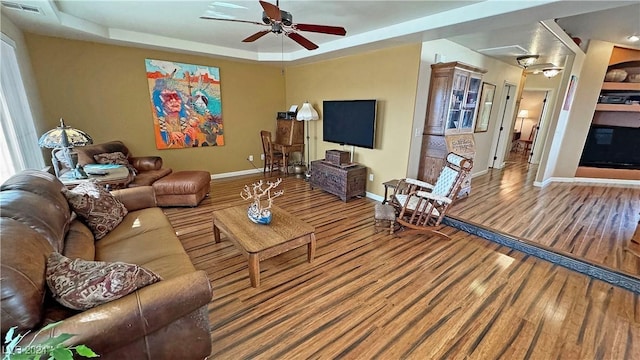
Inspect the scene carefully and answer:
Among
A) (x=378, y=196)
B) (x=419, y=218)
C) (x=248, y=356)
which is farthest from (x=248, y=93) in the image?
(x=248, y=356)

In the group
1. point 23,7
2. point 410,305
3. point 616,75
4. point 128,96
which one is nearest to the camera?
point 410,305

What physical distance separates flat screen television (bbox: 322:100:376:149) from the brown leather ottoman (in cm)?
249

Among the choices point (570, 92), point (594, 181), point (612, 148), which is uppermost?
point (570, 92)

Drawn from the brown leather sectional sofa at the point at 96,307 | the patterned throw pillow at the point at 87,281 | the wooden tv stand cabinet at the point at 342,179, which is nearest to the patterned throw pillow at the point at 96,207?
the brown leather sectional sofa at the point at 96,307

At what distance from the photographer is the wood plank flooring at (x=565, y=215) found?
281 cm

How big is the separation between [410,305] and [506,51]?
4673 mm

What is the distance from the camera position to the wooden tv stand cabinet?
4297mm

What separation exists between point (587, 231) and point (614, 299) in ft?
4.53

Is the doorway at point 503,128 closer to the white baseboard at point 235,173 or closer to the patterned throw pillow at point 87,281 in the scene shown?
the white baseboard at point 235,173

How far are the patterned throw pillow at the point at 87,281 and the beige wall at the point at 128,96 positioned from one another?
379cm

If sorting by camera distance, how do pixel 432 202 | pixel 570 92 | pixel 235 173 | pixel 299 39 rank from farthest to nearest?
pixel 235 173 < pixel 570 92 < pixel 432 202 < pixel 299 39

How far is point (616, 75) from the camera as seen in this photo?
5.11 meters

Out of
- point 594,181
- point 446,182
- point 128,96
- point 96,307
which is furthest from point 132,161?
point 594,181

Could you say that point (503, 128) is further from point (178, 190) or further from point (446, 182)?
point (178, 190)
